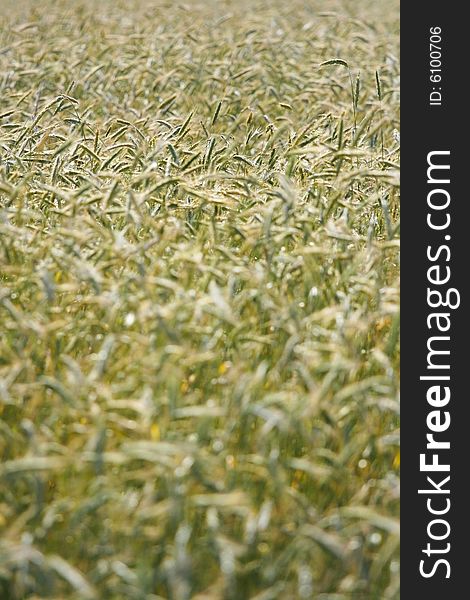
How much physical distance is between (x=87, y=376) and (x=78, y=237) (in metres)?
0.52

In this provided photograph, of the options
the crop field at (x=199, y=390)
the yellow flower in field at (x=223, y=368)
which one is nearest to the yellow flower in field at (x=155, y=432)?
the crop field at (x=199, y=390)

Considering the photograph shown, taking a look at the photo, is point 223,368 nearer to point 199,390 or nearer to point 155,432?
point 199,390

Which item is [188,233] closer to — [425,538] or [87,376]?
[87,376]

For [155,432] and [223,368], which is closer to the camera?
[155,432]

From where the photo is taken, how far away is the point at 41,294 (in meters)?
3.16

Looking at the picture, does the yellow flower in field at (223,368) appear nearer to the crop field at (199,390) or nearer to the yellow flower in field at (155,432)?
the crop field at (199,390)

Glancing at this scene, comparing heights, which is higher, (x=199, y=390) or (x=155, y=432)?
(x=199, y=390)

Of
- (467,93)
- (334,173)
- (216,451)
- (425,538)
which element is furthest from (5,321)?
(467,93)

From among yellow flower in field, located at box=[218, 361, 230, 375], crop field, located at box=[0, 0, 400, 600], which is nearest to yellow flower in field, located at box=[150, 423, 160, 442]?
crop field, located at box=[0, 0, 400, 600]

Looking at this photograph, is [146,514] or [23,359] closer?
[146,514]

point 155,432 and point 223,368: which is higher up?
point 223,368

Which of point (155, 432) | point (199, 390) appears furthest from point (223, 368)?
point (155, 432)

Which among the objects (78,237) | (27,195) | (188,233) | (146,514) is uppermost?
(27,195)

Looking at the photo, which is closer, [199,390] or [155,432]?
[155,432]
